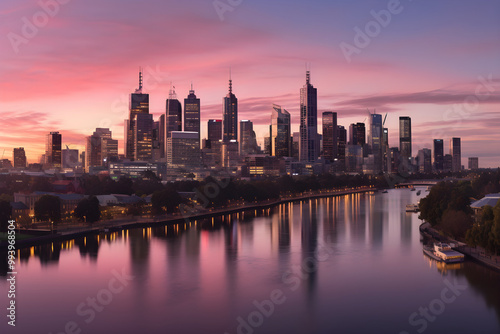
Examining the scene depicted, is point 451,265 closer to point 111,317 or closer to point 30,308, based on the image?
point 111,317

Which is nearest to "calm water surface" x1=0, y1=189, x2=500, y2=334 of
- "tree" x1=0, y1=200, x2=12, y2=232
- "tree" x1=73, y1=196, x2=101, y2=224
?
"tree" x1=0, y1=200, x2=12, y2=232

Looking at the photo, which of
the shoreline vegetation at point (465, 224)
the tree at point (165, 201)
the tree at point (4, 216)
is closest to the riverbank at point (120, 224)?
the tree at point (165, 201)

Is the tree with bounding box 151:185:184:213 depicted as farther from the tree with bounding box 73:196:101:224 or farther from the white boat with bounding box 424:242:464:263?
the white boat with bounding box 424:242:464:263

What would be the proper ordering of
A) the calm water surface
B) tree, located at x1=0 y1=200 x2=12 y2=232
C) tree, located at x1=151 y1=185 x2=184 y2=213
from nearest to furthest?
the calm water surface
tree, located at x1=0 y1=200 x2=12 y2=232
tree, located at x1=151 y1=185 x2=184 y2=213

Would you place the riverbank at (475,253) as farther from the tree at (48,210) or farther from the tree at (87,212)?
the tree at (48,210)

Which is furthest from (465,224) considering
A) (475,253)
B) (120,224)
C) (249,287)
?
(120,224)

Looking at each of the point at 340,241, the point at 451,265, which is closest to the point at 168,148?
the point at 340,241

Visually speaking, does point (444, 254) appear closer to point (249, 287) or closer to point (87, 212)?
point (249, 287)
